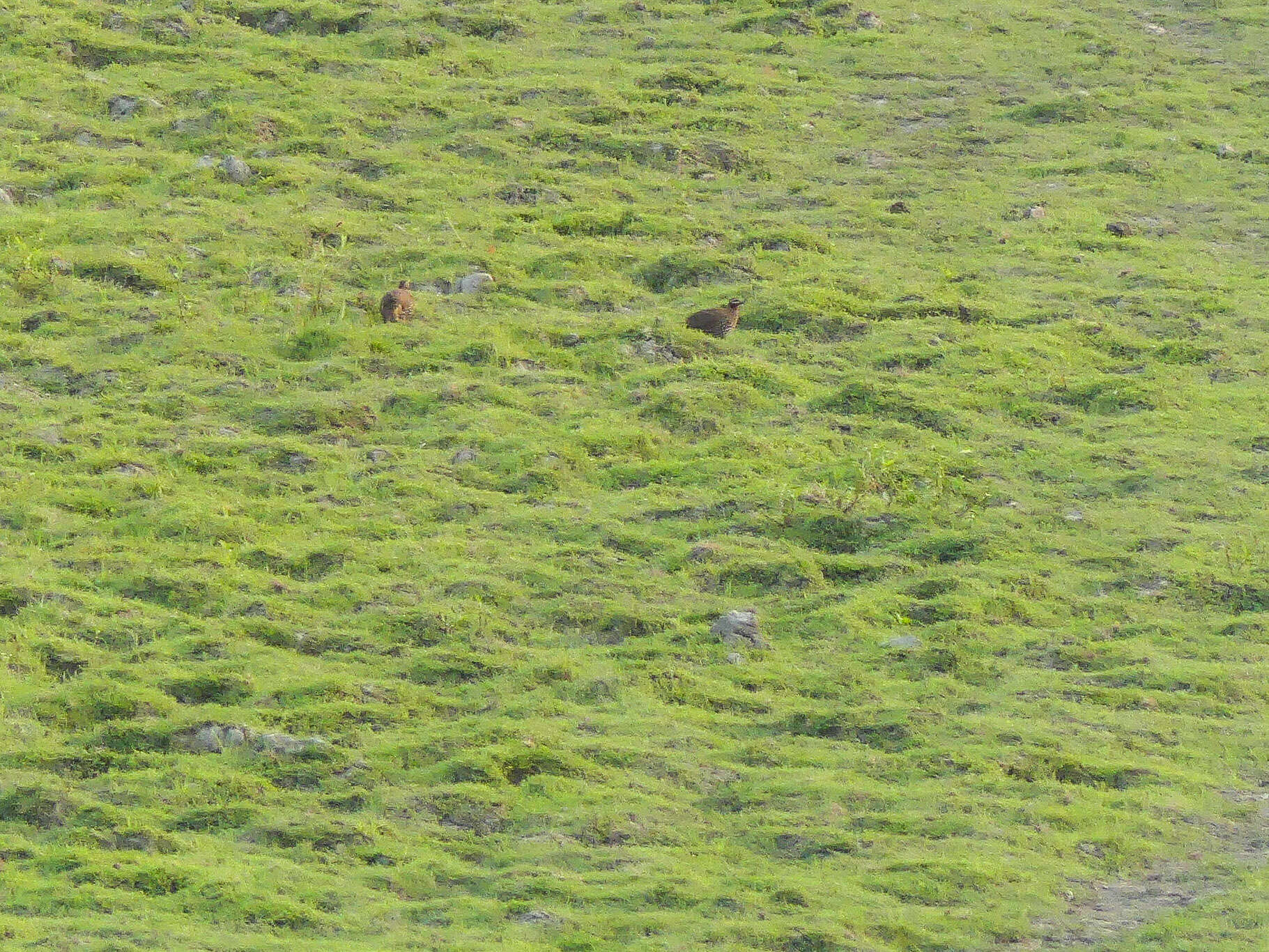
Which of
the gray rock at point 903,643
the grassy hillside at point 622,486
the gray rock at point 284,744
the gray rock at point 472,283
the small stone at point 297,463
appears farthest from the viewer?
the gray rock at point 472,283

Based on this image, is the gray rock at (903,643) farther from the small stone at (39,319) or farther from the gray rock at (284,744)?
the small stone at (39,319)

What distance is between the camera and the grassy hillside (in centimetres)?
860

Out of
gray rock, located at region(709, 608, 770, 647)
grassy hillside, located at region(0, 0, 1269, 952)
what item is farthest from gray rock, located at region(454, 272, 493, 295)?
gray rock, located at region(709, 608, 770, 647)

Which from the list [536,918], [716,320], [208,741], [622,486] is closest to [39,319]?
[622,486]

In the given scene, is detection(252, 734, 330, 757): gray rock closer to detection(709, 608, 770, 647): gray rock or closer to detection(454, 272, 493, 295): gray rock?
detection(709, 608, 770, 647): gray rock

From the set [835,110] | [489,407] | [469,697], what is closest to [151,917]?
[469,697]

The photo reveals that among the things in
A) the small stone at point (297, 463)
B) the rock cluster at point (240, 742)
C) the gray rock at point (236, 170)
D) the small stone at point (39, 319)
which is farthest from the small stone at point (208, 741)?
the gray rock at point (236, 170)

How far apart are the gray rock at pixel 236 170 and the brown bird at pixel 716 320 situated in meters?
4.63

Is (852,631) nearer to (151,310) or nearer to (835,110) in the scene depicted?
(151,310)

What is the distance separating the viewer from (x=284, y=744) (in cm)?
935

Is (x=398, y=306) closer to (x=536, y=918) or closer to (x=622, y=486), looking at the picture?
(x=622, y=486)

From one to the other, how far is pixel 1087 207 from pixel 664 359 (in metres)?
5.08

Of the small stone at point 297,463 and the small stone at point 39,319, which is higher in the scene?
the small stone at point 39,319

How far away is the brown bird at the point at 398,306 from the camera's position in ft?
46.6
